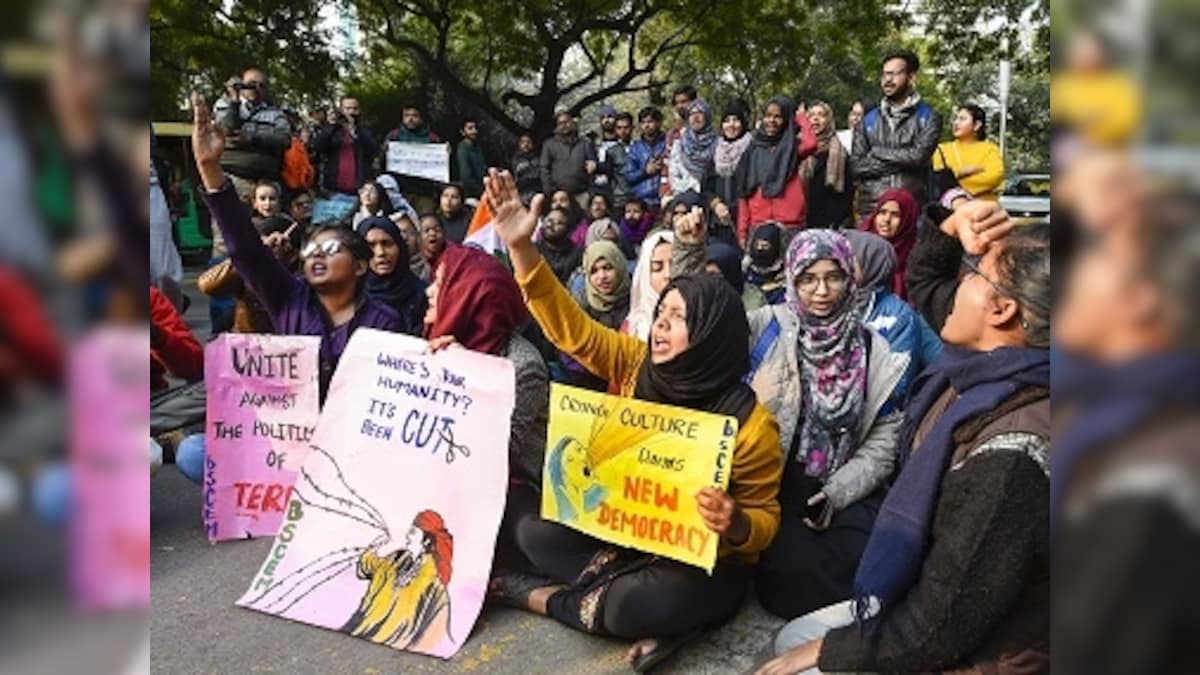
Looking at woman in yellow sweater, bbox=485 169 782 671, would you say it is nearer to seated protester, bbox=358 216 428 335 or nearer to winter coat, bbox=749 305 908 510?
winter coat, bbox=749 305 908 510

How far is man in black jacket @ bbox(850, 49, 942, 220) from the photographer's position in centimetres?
557

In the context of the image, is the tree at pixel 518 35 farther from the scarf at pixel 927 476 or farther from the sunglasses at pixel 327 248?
the scarf at pixel 927 476

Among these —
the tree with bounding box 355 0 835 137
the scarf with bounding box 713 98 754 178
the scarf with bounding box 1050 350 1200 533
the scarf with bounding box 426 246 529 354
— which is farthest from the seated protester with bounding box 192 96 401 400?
the tree with bounding box 355 0 835 137

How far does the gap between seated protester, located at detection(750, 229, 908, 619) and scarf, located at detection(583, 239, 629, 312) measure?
149 centimetres

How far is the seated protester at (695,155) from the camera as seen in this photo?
741 cm

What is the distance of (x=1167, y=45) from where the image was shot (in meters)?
0.46

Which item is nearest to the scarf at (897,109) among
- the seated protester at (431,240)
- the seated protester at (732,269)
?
the seated protester at (732,269)

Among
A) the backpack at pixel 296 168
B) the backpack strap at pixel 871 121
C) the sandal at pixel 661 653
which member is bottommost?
the sandal at pixel 661 653

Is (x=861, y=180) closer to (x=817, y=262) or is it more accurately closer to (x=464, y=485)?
(x=817, y=262)

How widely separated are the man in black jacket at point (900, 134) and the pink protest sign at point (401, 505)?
3134mm

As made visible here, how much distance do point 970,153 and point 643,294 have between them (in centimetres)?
254

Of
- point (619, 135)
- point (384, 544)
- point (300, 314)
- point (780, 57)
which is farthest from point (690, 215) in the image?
point (780, 57)

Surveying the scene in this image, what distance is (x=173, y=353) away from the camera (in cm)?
380

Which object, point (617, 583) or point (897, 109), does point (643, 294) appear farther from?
point (897, 109)
